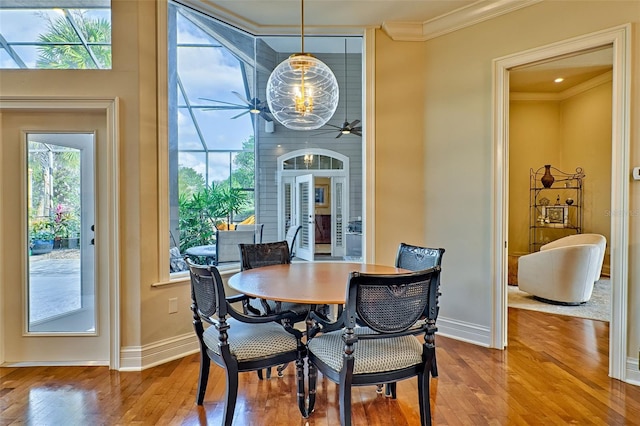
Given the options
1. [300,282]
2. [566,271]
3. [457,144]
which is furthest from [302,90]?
[566,271]

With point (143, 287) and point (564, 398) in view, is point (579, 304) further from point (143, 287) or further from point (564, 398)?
Result: point (143, 287)

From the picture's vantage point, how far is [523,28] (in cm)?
306

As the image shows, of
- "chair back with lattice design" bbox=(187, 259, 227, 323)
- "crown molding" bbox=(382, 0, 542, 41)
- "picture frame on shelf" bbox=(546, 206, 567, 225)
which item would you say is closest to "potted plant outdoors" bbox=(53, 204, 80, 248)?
"chair back with lattice design" bbox=(187, 259, 227, 323)

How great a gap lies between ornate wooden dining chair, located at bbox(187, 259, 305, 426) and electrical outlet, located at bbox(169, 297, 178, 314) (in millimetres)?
942

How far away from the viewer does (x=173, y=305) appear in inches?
119

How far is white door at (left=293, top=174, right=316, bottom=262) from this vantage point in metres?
4.55

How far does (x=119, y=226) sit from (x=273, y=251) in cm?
125

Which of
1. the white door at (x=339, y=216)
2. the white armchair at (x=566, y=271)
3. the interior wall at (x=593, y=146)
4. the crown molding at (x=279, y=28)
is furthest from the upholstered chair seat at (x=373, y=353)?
the interior wall at (x=593, y=146)

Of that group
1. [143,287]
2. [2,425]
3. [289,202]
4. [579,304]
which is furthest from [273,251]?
[579,304]

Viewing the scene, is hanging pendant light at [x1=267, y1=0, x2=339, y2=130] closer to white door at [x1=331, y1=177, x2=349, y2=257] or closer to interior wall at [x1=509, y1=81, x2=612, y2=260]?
white door at [x1=331, y1=177, x2=349, y2=257]

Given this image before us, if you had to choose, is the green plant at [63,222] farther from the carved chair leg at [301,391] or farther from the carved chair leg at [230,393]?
the carved chair leg at [301,391]

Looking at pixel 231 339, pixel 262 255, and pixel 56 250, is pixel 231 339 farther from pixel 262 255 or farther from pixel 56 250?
pixel 56 250

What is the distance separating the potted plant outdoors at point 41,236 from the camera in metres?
2.88

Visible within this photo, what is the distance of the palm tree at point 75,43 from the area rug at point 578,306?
17.2 feet
